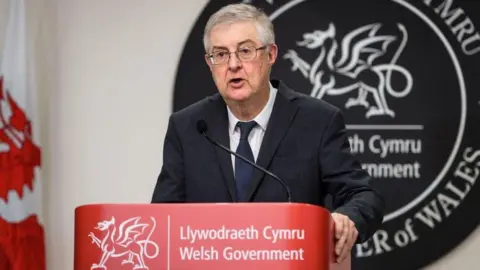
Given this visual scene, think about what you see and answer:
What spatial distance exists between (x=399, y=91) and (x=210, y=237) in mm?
2474

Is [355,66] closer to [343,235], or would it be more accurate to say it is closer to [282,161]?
[282,161]

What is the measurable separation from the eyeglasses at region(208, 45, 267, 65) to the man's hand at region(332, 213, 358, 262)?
61 centimetres

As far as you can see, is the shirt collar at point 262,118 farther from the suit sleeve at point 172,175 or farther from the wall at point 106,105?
the wall at point 106,105

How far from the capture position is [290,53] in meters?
4.38

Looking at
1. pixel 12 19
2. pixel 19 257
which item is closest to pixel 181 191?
pixel 19 257

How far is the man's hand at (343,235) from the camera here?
2266mm

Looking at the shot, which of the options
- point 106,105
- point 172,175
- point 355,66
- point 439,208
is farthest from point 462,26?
point 172,175

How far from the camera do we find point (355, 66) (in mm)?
4371

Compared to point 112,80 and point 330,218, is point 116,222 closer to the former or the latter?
point 330,218

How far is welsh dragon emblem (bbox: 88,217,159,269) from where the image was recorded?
82.6 inches

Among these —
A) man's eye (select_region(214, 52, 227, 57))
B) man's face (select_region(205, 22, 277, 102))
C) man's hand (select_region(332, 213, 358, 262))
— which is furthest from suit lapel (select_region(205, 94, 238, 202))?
man's hand (select_region(332, 213, 358, 262))

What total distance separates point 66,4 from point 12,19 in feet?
1.17

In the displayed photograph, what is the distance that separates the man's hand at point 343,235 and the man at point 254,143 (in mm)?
221

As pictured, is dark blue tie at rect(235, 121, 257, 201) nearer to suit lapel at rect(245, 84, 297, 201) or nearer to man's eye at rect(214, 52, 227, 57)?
suit lapel at rect(245, 84, 297, 201)
